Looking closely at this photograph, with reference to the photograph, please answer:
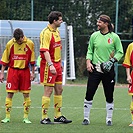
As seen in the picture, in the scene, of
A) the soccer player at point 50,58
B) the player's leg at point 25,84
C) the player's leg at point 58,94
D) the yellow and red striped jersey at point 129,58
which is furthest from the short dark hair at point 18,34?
the yellow and red striped jersey at point 129,58

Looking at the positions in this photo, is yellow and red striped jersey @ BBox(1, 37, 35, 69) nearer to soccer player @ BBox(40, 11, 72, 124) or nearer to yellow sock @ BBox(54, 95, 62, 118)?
soccer player @ BBox(40, 11, 72, 124)

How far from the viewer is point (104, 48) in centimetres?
1002

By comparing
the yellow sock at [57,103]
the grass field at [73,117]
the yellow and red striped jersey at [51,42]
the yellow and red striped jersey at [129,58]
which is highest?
the yellow and red striped jersey at [51,42]

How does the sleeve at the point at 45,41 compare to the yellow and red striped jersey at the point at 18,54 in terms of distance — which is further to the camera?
the yellow and red striped jersey at the point at 18,54

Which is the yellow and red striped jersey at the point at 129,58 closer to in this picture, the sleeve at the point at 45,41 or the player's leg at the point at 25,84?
the sleeve at the point at 45,41

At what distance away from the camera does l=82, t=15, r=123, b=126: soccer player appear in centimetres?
1003

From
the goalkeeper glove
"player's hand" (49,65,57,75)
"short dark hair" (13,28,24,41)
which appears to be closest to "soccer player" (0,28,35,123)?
"short dark hair" (13,28,24,41)

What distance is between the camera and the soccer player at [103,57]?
10.0m

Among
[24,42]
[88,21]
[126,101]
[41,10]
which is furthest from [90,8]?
[24,42]

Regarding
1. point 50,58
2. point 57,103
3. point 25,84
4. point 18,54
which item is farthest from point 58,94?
point 18,54

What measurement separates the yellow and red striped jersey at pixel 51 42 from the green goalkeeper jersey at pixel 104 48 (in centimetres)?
63

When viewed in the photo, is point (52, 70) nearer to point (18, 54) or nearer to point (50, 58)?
point (50, 58)

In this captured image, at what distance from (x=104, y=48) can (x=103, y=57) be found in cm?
17

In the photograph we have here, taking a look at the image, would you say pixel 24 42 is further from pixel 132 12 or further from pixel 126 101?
pixel 132 12
